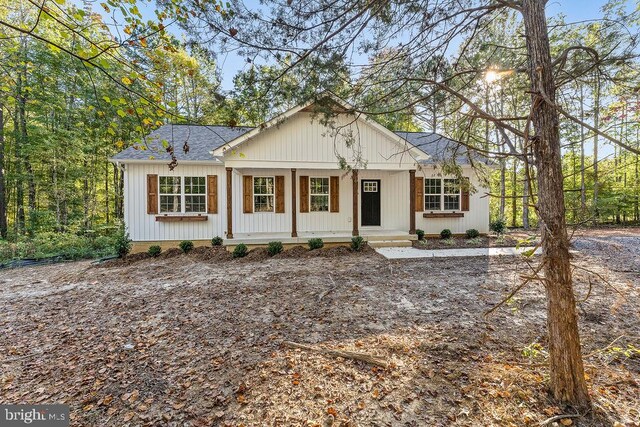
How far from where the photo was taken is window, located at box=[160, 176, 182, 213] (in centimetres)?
993

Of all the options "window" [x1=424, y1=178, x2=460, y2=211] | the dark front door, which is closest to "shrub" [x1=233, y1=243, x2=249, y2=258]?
the dark front door

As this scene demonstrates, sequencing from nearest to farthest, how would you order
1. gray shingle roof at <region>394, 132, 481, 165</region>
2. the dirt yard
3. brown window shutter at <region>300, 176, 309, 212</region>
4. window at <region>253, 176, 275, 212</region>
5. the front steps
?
the dirt yard, gray shingle roof at <region>394, 132, 481, 165</region>, the front steps, window at <region>253, 176, 275, 212</region>, brown window shutter at <region>300, 176, 309, 212</region>

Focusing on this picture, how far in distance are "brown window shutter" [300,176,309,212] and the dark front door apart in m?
2.20

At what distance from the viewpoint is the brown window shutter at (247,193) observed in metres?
10.4

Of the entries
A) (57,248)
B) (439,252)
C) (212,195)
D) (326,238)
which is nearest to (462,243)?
(439,252)

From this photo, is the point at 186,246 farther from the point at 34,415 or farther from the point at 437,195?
the point at 437,195

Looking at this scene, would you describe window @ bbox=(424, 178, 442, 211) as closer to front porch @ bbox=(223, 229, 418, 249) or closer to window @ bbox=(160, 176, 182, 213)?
front porch @ bbox=(223, 229, 418, 249)

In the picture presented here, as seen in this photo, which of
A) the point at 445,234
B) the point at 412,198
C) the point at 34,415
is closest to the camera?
the point at 34,415

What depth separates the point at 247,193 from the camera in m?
10.5

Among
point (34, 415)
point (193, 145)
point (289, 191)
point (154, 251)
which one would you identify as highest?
point (193, 145)

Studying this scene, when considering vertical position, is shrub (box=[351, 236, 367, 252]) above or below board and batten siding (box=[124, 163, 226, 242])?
below

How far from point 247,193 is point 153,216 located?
3.20m

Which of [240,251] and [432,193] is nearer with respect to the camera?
[240,251]

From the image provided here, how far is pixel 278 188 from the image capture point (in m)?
10.7
